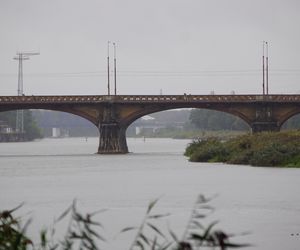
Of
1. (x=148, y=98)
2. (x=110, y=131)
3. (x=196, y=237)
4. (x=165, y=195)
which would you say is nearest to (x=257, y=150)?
(x=165, y=195)

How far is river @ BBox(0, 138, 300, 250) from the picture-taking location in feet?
90.5

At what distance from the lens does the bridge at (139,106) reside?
92875 mm

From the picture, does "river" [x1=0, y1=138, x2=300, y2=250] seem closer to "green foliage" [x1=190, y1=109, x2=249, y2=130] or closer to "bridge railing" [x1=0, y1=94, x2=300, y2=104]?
"bridge railing" [x1=0, y1=94, x2=300, y2=104]

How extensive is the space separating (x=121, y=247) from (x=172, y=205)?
441 inches

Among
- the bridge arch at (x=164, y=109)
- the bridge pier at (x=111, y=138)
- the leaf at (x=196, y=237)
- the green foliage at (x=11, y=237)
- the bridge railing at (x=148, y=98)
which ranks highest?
the bridge railing at (x=148, y=98)

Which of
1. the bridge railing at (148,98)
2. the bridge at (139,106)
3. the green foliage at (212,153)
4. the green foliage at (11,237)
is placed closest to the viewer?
the green foliage at (11,237)

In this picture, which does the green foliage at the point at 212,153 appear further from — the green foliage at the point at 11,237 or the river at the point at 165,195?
the green foliage at the point at 11,237

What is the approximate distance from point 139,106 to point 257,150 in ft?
107

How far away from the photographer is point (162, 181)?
48500mm

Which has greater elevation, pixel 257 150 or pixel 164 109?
A: pixel 164 109

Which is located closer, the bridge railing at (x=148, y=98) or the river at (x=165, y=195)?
the river at (x=165, y=195)

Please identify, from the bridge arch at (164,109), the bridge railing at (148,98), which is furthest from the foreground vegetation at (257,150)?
the bridge arch at (164,109)

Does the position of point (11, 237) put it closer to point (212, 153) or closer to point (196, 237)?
point (196, 237)

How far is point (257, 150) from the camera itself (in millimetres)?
63000
